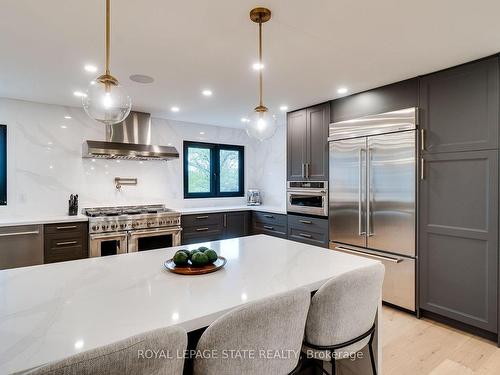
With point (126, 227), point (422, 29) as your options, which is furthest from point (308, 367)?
point (126, 227)

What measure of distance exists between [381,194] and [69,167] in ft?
12.5

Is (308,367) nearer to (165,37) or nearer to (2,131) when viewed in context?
(165,37)

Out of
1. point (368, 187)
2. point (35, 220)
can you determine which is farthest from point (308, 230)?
point (35, 220)

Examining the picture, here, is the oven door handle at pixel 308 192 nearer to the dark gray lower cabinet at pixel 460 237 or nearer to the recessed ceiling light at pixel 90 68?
the dark gray lower cabinet at pixel 460 237

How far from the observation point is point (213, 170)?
518 centimetres

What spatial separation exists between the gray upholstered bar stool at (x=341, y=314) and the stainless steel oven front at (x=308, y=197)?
2.34 m

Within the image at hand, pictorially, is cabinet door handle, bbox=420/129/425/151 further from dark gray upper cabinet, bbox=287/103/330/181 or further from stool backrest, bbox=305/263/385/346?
stool backrest, bbox=305/263/385/346

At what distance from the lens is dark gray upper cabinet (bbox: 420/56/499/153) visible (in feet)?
7.93

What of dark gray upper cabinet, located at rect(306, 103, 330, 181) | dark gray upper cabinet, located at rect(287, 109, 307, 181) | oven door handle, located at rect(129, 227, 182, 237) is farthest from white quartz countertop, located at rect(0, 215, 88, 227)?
dark gray upper cabinet, located at rect(306, 103, 330, 181)

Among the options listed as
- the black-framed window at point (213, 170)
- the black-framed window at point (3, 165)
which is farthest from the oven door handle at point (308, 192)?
the black-framed window at point (3, 165)

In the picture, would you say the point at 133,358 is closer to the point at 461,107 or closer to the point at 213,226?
the point at 461,107

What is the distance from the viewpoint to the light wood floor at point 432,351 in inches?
82.4

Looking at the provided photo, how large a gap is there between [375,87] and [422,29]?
1.22 m

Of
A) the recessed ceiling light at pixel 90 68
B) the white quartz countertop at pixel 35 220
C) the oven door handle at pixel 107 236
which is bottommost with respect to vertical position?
the oven door handle at pixel 107 236
